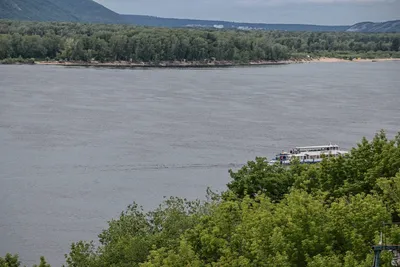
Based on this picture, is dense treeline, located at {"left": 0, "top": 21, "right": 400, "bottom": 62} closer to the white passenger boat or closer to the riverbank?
the riverbank

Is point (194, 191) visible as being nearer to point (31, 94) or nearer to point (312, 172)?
point (312, 172)

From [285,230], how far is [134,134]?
2383 cm

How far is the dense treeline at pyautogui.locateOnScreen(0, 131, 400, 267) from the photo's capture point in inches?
439

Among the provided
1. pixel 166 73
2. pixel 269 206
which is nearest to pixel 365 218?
pixel 269 206

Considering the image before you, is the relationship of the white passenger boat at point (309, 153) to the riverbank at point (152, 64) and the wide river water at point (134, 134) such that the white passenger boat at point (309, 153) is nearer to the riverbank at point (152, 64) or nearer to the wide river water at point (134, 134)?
the wide river water at point (134, 134)

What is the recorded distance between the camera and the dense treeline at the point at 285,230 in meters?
11.1

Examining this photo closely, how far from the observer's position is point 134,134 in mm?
34875

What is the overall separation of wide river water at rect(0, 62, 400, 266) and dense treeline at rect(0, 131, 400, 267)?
193 inches

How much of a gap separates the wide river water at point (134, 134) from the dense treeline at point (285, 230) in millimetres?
4909

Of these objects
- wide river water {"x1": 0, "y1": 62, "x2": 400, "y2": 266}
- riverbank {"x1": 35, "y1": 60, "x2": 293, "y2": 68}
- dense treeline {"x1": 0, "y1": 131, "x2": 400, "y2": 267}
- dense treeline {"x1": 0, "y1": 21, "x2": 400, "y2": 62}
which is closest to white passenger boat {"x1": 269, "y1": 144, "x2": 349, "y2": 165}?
wide river water {"x1": 0, "y1": 62, "x2": 400, "y2": 266}

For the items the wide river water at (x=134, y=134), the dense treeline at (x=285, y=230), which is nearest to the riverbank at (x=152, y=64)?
the wide river water at (x=134, y=134)

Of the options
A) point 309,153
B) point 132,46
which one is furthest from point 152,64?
point 309,153

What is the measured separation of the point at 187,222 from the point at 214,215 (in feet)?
5.19

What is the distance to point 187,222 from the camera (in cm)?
1473
